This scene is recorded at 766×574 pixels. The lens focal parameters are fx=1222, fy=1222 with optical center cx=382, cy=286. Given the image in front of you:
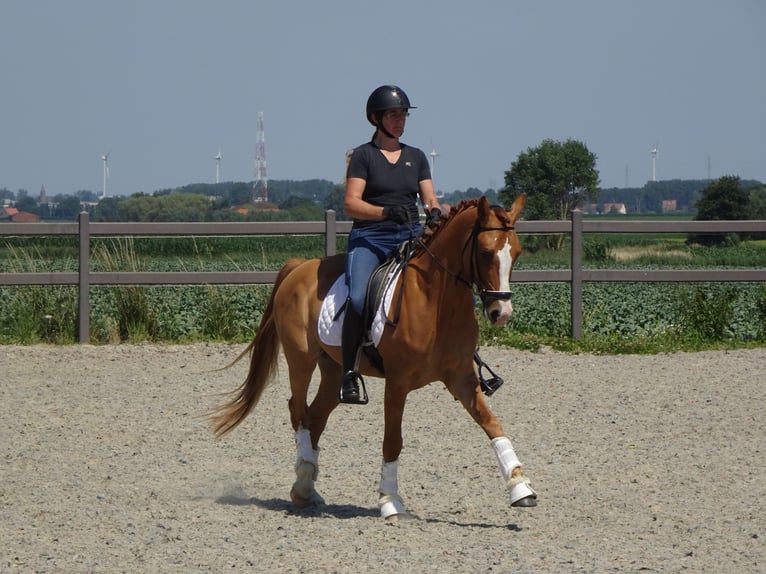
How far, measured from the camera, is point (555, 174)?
53844mm

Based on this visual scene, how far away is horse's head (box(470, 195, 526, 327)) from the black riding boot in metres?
0.82

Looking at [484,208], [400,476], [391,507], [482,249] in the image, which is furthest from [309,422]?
[484,208]

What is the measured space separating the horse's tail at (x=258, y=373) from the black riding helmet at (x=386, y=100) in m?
1.41

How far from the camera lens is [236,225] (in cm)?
1518

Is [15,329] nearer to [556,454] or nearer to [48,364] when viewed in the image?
[48,364]

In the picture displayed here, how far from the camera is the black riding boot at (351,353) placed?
22.3 feet

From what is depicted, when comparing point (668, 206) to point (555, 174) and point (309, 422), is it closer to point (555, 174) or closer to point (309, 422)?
point (555, 174)

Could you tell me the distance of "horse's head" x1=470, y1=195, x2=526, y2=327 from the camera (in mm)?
5992

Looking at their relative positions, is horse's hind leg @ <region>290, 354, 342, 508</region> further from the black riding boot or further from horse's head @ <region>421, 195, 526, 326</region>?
horse's head @ <region>421, 195, 526, 326</region>

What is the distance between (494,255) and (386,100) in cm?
125

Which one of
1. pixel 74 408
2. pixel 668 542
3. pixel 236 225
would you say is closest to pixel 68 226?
pixel 236 225

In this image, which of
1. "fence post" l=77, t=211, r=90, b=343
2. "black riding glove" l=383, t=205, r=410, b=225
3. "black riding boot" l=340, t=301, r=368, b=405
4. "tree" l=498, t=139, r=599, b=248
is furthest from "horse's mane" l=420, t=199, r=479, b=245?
"tree" l=498, t=139, r=599, b=248

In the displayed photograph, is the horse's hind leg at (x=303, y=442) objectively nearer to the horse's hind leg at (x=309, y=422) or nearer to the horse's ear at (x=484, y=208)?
the horse's hind leg at (x=309, y=422)

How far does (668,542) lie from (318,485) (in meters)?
2.51
